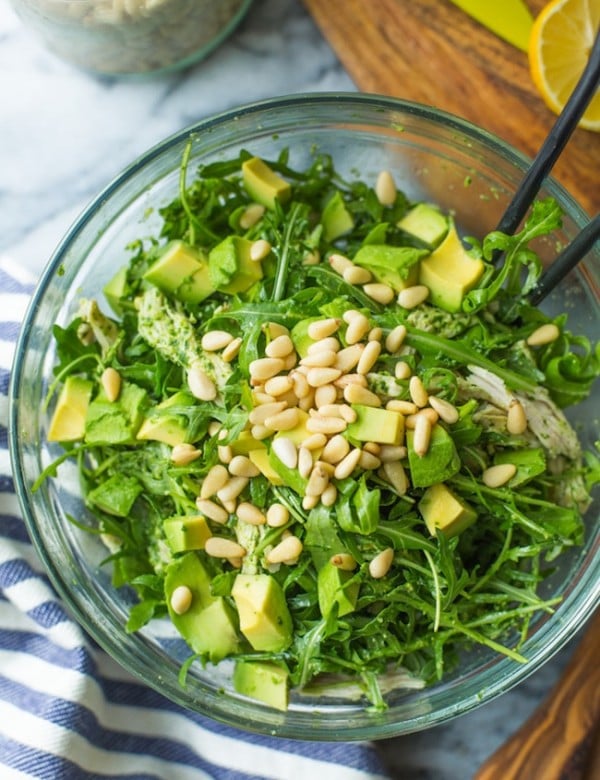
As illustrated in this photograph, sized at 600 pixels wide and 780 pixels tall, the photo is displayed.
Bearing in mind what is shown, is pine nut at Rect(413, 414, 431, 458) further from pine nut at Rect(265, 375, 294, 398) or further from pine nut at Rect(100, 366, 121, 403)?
pine nut at Rect(100, 366, 121, 403)

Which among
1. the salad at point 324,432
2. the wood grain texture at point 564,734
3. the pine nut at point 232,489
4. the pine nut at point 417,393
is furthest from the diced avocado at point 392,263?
the wood grain texture at point 564,734

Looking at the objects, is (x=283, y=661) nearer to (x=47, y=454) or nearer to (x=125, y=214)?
(x=47, y=454)

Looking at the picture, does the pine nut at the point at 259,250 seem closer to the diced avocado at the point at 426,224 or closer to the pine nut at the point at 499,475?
the diced avocado at the point at 426,224

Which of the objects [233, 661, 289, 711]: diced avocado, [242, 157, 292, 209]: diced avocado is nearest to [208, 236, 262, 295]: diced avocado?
[242, 157, 292, 209]: diced avocado

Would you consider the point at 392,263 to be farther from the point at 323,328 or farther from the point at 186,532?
the point at 186,532

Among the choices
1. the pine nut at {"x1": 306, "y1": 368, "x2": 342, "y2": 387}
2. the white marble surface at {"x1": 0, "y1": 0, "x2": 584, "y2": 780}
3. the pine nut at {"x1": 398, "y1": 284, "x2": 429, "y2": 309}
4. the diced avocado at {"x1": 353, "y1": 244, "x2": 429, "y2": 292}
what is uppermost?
the white marble surface at {"x1": 0, "y1": 0, "x2": 584, "y2": 780}

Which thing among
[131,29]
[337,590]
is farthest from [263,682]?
[131,29]

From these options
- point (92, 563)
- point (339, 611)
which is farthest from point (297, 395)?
point (92, 563)
